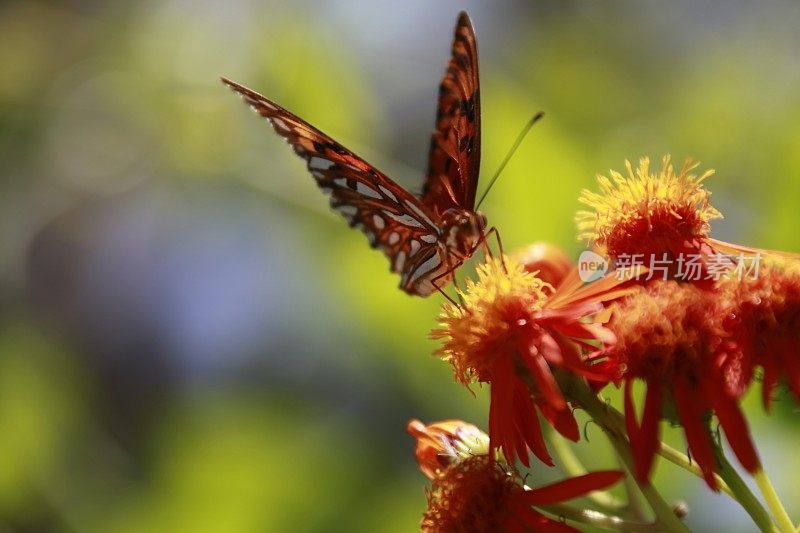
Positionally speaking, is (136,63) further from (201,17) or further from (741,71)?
(741,71)

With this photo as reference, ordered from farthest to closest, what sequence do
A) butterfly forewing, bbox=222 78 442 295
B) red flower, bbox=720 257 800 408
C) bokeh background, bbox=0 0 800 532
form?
bokeh background, bbox=0 0 800 532 → butterfly forewing, bbox=222 78 442 295 → red flower, bbox=720 257 800 408

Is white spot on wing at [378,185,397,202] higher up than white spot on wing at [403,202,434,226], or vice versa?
white spot on wing at [378,185,397,202]

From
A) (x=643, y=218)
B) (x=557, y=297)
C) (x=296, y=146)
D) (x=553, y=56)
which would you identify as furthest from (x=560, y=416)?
(x=553, y=56)

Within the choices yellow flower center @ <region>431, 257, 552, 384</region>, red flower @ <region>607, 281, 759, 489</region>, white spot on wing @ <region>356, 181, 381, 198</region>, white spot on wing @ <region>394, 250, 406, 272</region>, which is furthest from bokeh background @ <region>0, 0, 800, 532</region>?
red flower @ <region>607, 281, 759, 489</region>

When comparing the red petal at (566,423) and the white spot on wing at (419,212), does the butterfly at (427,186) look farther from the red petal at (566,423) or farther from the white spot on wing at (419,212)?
the red petal at (566,423)

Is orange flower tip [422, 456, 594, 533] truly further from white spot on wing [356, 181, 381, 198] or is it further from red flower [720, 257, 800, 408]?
white spot on wing [356, 181, 381, 198]
